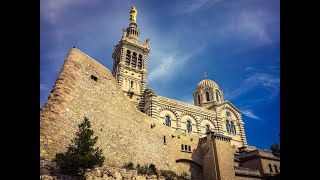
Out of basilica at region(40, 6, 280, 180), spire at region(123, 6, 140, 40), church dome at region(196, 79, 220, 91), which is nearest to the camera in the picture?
basilica at region(40, 6, 280, 180)

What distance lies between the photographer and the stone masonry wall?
1417 cm

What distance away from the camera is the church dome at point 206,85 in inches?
1795

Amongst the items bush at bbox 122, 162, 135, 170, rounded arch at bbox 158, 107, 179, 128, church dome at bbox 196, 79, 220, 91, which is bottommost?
bush at bbox 122, 162, 135, 170

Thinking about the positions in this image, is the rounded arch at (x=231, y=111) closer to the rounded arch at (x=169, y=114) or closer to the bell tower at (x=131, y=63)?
the rounded arch at (x=169, y=114)

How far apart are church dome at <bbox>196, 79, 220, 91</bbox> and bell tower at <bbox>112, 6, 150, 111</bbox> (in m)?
10.4

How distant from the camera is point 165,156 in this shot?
73.7ft

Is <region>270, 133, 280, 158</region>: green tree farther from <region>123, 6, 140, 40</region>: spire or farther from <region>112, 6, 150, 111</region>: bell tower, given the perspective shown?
<region>123, 6, 140, 40</region>: spire

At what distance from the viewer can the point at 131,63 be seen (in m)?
45.3

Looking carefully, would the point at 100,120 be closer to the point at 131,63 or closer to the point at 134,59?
the point at 131,63

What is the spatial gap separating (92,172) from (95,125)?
3.94 m

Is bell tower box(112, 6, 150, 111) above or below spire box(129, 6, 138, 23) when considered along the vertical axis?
below

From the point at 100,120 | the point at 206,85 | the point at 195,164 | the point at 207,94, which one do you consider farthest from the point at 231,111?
the point at 100,120

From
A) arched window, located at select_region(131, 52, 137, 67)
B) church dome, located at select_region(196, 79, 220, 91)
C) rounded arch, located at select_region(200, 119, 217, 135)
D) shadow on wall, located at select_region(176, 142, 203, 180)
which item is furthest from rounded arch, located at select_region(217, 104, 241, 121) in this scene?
arched window, located at select_region(131, 52, 137, 67)

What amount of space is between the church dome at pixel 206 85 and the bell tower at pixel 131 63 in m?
10.4
